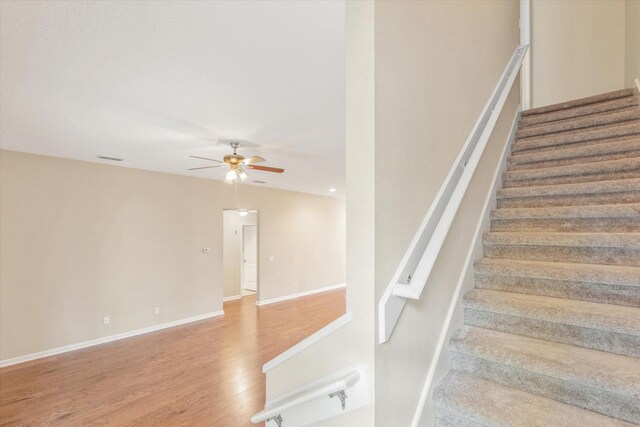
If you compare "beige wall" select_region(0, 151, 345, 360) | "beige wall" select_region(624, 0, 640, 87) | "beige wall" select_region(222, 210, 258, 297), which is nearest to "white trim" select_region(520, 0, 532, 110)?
"beige wall" select_region(624, 0, 640, 87)

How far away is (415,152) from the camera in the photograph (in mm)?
1303

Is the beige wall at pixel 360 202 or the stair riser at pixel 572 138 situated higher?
the stair riser at pixel 572 138

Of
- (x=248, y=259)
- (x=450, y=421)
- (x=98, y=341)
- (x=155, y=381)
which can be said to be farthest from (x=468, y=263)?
(x=248, y=259)

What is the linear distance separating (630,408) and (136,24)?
108 inches

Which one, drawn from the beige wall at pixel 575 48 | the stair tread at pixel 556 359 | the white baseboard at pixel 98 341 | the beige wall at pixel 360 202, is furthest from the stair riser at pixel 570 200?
the white baseboard at pixel 98 341

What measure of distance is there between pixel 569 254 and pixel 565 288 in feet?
0.85

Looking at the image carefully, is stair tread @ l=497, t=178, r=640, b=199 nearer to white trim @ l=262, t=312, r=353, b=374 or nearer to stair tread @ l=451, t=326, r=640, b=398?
stair tread @ l=451, t=326, r=640, b=398

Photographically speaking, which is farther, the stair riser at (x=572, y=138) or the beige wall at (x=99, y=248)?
the beige wall at (x=99, y=248)

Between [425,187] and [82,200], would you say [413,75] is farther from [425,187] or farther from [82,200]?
[82,200]

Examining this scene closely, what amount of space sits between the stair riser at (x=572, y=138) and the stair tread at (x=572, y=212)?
799 mm

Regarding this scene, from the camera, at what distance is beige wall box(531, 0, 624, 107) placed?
3.67 metres

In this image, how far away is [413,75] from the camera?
4.29ft

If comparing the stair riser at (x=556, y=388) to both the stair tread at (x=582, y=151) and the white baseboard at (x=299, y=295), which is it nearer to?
the stair tread at (x=582, y=151)

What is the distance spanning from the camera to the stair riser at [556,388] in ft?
3.53
